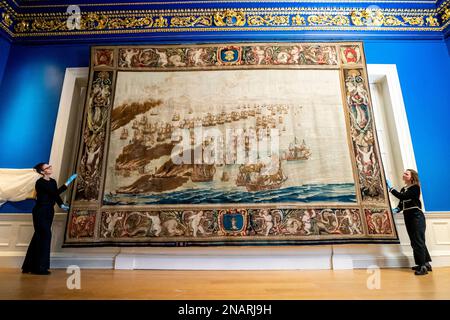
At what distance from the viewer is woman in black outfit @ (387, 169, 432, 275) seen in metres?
3.21

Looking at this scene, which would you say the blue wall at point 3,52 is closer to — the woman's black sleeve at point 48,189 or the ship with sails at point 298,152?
the woman's black sleeve at point 48,189

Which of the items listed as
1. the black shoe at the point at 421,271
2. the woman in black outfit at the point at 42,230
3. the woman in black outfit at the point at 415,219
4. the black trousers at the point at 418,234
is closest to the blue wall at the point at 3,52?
the woman in black outfit at the point at 42,230

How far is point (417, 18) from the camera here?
4664 millimetres

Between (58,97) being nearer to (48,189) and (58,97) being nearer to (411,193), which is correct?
(48,189)

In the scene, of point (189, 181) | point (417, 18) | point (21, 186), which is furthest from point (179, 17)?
point (417, 18)

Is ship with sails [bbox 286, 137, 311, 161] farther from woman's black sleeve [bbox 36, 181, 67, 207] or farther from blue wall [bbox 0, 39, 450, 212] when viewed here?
woman's black sleeve [bbox 36, 181, 67, 207]

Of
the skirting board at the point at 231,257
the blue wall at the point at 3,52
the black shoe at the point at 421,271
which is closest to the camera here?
the black shoe at the point at 421,271

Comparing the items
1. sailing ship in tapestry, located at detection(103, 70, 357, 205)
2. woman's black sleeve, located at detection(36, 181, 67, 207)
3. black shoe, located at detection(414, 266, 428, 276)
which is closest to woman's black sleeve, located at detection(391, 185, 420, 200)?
sailing ship in tapestry, located at detection(103, 70, 357, 205)

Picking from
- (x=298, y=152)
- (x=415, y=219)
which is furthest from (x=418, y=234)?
(x=298, y=152)

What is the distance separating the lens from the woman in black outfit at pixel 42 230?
10.4 feet

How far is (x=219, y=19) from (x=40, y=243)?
14.7 feet

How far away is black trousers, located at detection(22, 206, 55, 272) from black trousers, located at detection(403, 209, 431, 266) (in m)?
4.68

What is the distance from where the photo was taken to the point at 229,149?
12.5 ft
